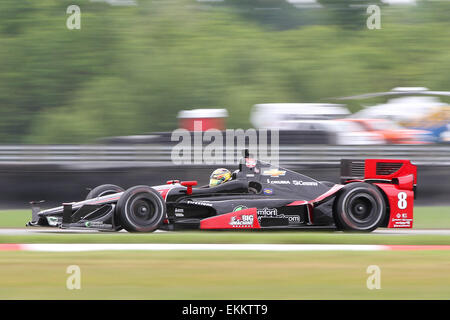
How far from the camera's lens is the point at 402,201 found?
998 cm

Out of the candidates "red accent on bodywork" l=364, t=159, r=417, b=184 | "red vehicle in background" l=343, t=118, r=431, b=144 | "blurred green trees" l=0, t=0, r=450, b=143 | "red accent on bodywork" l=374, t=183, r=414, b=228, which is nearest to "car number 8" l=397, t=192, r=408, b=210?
"red accent on bodywork" l=374, t=183, r=414, b=228

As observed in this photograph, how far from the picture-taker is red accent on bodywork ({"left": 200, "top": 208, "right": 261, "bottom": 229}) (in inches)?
378

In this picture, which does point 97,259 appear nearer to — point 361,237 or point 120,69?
point 361,237

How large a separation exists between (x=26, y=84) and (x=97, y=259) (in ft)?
56.6

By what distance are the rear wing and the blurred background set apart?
5.66 m

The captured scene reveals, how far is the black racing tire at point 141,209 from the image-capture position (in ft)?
30.4

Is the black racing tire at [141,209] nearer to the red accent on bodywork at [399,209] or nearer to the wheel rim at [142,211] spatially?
the wheel rim at [142,211]

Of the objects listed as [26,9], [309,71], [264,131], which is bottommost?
[264,131]

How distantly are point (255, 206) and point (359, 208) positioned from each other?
1416mm

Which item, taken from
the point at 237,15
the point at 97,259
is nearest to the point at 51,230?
the point at 97,259

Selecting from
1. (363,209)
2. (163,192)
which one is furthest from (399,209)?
(163,192)

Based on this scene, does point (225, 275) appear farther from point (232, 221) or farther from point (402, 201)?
point (402, 201)

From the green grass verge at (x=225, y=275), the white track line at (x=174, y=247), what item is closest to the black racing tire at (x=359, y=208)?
the white track line at (x=174, y=247)
